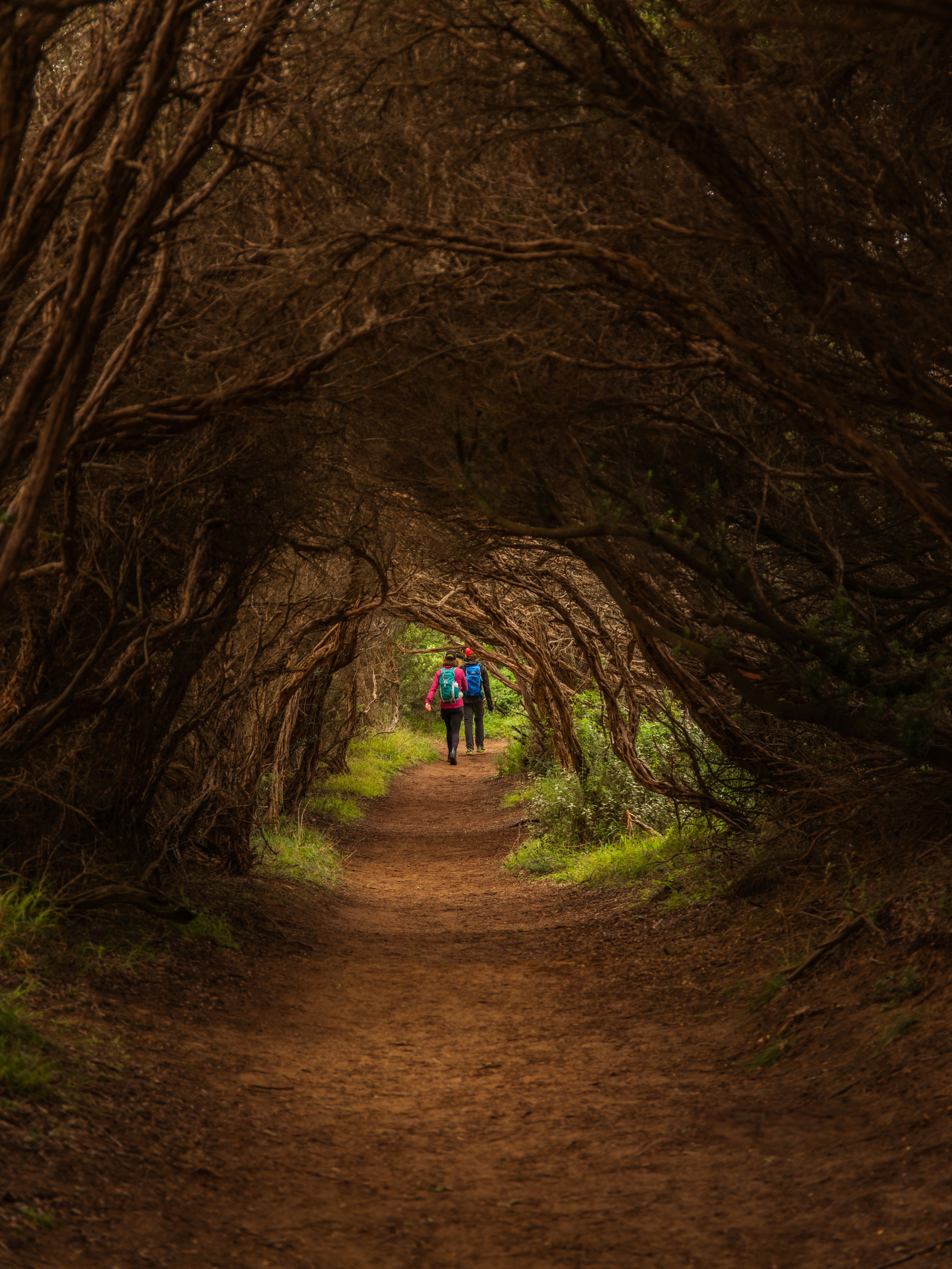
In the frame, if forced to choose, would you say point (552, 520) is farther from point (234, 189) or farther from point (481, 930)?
point (481, 930)

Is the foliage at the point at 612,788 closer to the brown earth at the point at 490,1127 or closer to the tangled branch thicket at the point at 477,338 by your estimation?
the tangled branch thicket at the point at 477,338

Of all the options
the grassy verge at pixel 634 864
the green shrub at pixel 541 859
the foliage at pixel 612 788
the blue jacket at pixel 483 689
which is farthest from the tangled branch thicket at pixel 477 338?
the blue jacket at pixel 483 689

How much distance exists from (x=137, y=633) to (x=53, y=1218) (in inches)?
152

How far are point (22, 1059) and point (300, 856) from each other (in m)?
7.22

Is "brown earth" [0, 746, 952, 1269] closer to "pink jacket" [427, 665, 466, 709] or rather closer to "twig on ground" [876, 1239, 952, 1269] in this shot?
"twig on ground" [876, 1239, 952, 1269]

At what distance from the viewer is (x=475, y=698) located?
1011 inches

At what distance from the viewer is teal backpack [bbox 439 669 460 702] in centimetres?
2211

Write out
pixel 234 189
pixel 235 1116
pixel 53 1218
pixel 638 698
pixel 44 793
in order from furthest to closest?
pixel 638 698 → pixel 44 793 → pixel 234 189 → pixel 235 1116 → pixel 53 1218

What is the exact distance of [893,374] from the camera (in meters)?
4.50

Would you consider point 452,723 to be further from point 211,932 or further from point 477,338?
point 477,338

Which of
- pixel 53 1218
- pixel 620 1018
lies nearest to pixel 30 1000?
pixel 53 1218

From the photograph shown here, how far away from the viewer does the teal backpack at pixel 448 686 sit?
72.5ft

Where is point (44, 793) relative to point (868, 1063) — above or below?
above

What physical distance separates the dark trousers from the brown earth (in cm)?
1832
